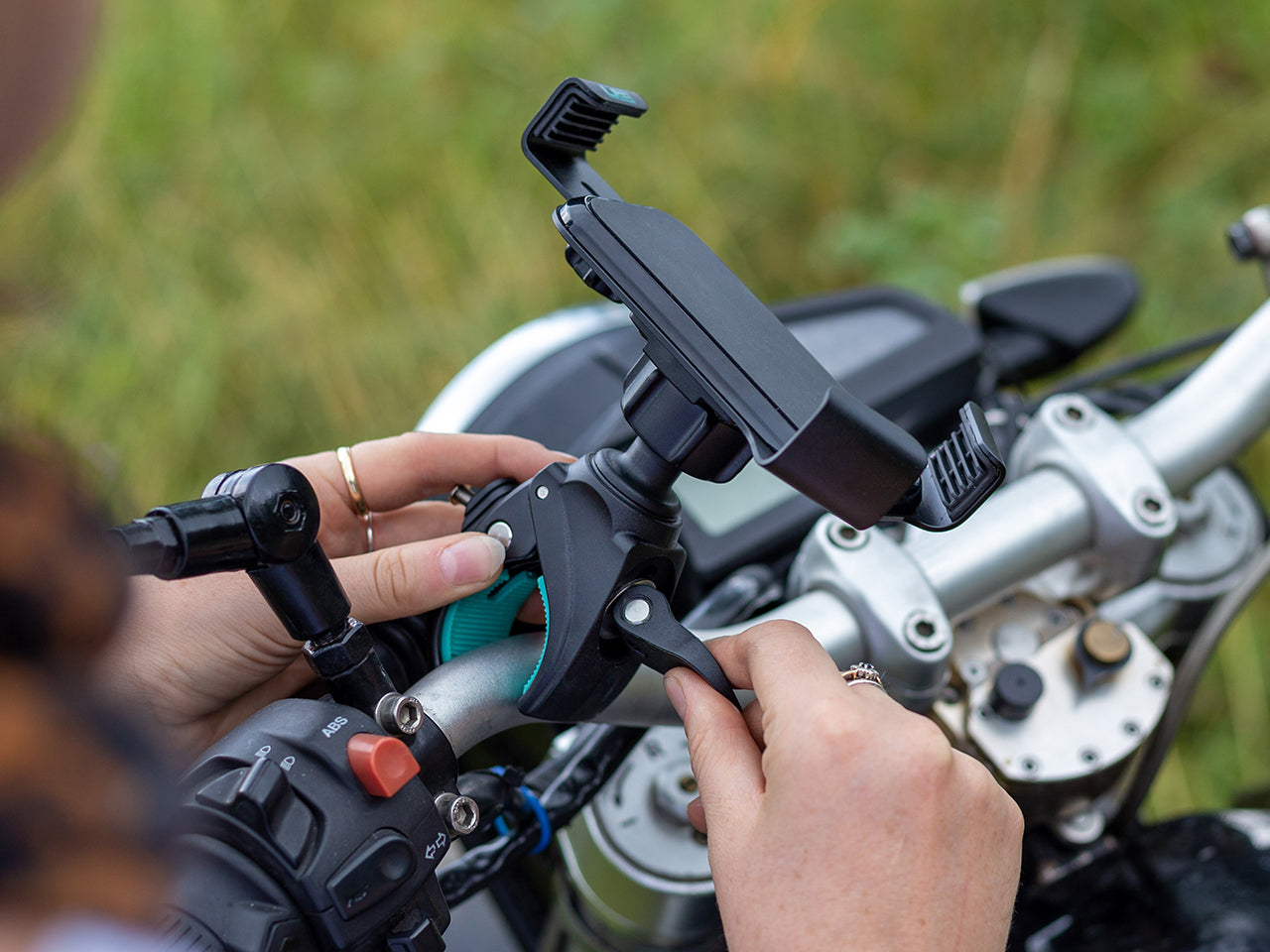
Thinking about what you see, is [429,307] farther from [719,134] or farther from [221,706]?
[221,706]

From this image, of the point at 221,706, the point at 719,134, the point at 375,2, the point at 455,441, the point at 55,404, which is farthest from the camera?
the point at 375,2

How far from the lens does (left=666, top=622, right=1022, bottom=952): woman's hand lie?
2.11 feet

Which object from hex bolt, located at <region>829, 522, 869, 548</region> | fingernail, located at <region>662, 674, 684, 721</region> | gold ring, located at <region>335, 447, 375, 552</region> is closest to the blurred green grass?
gold ring, located at <region>335, 447, 375, 552</region>

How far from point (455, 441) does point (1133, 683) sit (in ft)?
2.10

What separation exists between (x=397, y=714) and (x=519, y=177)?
2.56m

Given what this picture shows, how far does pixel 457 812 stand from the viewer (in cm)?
70

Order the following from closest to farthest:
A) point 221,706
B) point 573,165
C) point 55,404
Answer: point 573,165 → point 221,706 → point 55,404

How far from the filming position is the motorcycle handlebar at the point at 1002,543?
77 centimetres

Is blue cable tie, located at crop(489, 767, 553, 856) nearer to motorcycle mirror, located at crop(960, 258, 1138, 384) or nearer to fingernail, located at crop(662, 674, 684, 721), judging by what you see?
fingernail, located at crop(662, 674, 684, 721)

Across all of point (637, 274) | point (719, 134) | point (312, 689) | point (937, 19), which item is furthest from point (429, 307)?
point (637, 274)

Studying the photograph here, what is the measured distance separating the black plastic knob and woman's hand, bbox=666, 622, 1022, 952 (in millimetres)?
249

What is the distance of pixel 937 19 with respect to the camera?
10.2 feet

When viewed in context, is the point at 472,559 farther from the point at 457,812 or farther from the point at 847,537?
the point at 847,537

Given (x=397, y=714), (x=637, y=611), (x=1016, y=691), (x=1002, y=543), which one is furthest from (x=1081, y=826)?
(x=397, y=714)
